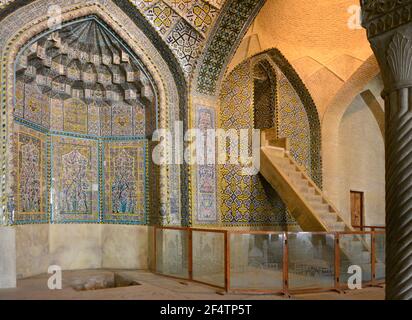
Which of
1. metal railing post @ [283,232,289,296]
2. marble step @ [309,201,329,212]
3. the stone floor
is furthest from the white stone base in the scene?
marble step @ [309,201,329,212]

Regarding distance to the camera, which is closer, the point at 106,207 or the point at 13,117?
the point at 13,117

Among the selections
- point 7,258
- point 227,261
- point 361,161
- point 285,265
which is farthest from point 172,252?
point 361,161

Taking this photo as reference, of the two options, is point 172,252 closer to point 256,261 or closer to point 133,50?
point 256,261

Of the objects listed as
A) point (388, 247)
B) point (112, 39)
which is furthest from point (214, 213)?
point (388, 247)

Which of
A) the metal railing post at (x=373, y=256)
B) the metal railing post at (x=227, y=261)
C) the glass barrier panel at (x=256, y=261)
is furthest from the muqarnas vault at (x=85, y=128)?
the metal railing post at (x=373, y=256)

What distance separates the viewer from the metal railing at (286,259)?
633cm

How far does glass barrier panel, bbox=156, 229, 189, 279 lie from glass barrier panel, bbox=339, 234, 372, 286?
2.37 metres

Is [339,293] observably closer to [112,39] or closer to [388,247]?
[388,247]

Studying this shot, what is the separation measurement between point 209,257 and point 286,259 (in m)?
1.15

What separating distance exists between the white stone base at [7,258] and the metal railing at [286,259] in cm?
275

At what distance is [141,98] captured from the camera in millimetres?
9055

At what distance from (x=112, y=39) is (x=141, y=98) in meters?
1.24

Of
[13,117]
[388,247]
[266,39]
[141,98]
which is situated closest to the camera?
[388,247]

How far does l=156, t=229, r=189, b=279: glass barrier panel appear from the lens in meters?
7.43
